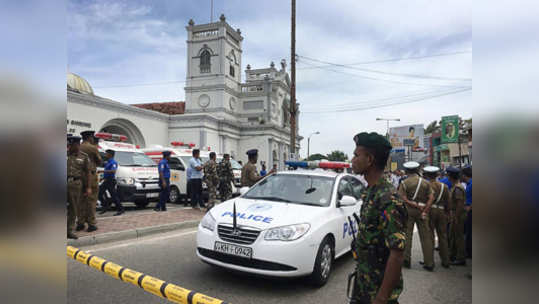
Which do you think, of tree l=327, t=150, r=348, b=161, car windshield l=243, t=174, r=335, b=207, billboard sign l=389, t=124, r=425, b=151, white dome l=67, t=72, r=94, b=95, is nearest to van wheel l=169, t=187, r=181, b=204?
car windshield l=243, t=174, r=335, b=207

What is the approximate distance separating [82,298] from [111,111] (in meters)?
27.1

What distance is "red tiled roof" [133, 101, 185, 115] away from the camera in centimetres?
4784

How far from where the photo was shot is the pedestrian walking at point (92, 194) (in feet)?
23.0

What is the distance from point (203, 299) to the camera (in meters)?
2.33

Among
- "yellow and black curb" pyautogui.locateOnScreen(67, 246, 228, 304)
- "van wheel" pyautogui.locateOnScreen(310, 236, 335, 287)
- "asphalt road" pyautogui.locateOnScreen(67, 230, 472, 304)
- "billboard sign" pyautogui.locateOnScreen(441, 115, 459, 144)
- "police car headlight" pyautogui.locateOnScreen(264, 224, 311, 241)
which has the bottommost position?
"asphalt road" pyautogui.locateOnScreen(67, 230, 472, 304)

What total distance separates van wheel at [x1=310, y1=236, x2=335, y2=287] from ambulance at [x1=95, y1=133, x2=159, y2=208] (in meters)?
7.69

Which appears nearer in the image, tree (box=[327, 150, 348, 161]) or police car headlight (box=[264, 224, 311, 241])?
police car headlight (box=[264, 224, 311, 241])

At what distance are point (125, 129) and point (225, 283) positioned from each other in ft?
96.9

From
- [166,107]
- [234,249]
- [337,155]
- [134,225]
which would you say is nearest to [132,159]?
[134,225]

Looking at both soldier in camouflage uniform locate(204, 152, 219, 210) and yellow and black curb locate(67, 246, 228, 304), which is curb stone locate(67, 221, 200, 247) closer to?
soldier in camouflage uniform locate(204, 152, 219, 210)

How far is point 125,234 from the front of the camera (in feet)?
23.0

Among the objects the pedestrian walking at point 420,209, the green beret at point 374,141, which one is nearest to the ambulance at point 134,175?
the pedestrian walking at point 420,209
